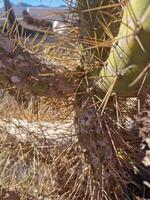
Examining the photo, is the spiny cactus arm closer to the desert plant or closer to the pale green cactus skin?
the desert plant

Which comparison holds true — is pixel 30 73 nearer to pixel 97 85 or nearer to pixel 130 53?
pixel 97 85

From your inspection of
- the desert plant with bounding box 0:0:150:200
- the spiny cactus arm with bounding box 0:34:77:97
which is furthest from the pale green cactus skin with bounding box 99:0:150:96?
the spiny cactus arm with bounding box 0:34:77:97

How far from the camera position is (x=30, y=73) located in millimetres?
1443

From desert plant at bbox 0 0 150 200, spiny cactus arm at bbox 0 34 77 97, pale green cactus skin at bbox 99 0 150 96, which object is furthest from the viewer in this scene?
spiny cactus arm at bbox 0 34 77 97

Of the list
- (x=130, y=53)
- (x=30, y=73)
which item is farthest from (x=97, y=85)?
(x=130, y=53)

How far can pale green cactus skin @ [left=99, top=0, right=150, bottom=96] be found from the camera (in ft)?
3.21

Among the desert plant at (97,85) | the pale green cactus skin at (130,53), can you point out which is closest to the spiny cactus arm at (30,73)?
the desert plant at (97,85)

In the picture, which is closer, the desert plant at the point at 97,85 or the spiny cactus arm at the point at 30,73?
the desert plant at the point at 97,85

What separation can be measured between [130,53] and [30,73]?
443mm

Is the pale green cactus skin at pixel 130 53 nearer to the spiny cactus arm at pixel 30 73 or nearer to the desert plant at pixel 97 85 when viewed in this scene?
the desert plant at pixel 97 85

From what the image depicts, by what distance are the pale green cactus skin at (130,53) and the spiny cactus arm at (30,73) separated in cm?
17

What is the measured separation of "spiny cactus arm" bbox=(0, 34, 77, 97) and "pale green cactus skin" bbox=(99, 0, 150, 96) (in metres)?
0.17

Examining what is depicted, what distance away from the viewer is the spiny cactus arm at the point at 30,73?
1422 millimetres

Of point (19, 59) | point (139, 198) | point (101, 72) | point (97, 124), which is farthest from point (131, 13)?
point (139, 198)
